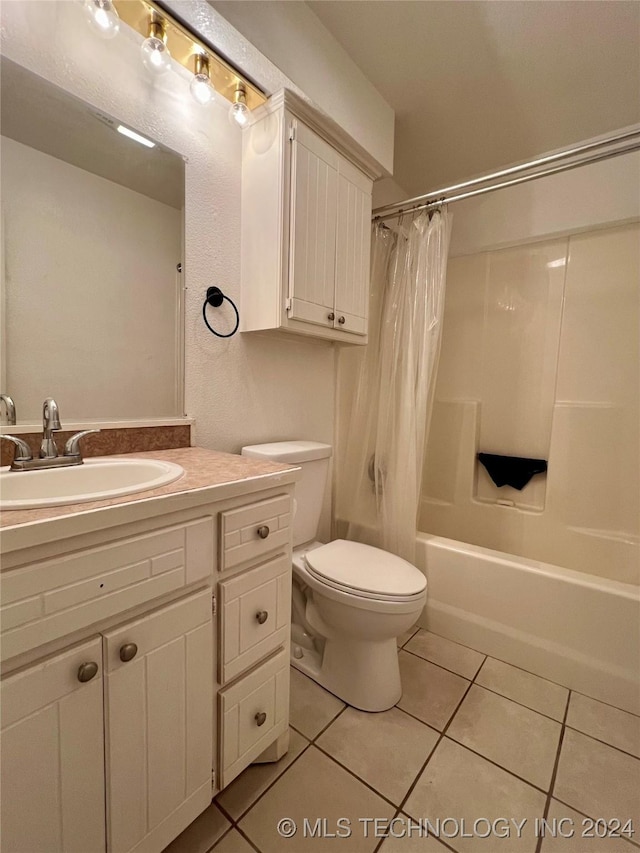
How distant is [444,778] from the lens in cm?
106

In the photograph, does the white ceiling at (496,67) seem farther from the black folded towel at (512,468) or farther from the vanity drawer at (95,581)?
the vanity drawer at (95,581)

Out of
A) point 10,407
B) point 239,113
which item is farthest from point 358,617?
point 239,113

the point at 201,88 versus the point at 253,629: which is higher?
the point at 201,88

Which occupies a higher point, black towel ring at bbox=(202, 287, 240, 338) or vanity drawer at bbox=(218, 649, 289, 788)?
black towel ring at bbox=(202, 287, 240, 338)

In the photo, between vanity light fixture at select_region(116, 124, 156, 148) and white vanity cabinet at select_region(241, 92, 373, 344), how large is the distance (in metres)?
0.34

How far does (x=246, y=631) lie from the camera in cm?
92

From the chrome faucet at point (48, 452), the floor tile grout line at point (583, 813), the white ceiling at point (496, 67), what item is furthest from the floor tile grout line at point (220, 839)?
the white ceiling at point (496, 67)

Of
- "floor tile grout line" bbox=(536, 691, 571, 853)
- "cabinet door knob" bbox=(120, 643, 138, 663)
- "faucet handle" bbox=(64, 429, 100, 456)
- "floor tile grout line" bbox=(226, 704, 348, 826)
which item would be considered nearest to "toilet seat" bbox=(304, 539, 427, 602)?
"floor tile grout line" bbox=(226, 704, 348, 826)

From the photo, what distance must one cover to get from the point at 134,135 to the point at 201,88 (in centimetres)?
26

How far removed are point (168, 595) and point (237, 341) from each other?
37.3 inches

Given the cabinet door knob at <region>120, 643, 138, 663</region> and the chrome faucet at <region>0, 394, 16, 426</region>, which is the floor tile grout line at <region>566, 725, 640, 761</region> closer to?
the cabinet door knob at <region>120, 643, 138, 663</region>

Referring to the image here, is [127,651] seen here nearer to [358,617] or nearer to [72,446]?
[72,446]

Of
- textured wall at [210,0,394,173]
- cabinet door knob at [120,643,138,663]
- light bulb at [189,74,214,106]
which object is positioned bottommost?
cabinet door knob at [120,643,138,663]

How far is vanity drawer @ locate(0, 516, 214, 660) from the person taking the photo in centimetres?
55
